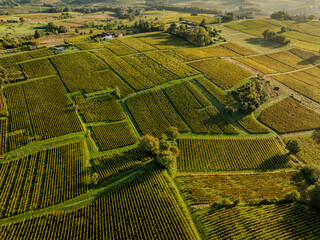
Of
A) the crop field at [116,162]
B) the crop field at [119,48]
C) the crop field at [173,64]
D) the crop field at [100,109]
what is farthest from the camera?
the crop field at [119,48]

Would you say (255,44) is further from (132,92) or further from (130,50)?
(132,92)

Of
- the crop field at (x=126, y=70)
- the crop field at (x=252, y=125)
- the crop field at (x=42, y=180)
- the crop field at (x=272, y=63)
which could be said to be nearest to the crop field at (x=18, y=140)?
the crop field at (x=42, y=180)

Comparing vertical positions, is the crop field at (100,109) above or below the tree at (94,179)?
above

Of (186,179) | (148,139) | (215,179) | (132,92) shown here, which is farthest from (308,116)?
(132,92)

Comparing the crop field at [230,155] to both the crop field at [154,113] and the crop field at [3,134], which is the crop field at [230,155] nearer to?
the crop field at [154,113]

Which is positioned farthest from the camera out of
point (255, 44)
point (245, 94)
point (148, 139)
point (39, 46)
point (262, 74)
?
point (255, 44)
